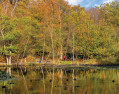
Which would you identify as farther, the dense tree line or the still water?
the dense tree line

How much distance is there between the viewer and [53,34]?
52.1m

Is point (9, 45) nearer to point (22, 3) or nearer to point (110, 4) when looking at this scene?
point (22, 3)

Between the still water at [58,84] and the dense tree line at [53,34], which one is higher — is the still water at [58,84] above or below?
below

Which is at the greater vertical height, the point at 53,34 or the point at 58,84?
the point at 53,34

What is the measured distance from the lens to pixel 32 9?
2420 inches

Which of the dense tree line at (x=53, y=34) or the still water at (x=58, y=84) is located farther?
the dense tree line at (x=53, y=34)

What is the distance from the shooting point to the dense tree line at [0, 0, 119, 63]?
4725cm

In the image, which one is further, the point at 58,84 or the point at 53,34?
the point at 53,34

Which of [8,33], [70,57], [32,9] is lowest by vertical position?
[70,57]

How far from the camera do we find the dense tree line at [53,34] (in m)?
47.2

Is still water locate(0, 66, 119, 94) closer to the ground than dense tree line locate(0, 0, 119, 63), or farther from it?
closer to the ground

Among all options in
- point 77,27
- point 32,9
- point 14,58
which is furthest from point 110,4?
point 14,58

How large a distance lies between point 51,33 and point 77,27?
368 inches

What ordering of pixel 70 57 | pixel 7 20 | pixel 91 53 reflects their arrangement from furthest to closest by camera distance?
pixel 70 57 → pixel 91 53 → pixel 7 20
